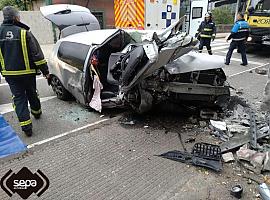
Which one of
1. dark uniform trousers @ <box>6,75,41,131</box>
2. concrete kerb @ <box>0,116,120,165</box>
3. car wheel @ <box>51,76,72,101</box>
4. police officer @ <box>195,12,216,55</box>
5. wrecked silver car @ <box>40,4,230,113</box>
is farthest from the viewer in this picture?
police officer @ <box>195,12,216,55</box>

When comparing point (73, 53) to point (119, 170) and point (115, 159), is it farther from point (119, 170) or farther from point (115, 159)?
point (119, 170)

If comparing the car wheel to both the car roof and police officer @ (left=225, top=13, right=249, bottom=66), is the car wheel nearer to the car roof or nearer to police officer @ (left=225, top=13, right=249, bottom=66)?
the car roof

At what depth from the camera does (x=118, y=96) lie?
173 inches

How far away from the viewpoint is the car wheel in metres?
5.37

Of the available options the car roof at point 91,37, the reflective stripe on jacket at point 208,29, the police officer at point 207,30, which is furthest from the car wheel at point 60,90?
the reflective stripe on jacket at point 208,29

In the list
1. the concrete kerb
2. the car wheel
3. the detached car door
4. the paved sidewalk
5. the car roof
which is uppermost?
the car roof

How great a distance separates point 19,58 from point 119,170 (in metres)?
2.12

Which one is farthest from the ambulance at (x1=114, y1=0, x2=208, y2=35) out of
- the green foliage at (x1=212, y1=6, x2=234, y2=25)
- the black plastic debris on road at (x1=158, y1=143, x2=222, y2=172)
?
the green foliage at (x1=212, y1=6, x2=234, y2=25)

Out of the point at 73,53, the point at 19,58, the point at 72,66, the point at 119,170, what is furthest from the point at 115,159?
the point at 73,53

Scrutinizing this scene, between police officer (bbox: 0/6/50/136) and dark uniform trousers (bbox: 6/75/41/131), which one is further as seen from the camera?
dark uniform trousers (bbox: 6/75/41/131)

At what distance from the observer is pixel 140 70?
12.2ft

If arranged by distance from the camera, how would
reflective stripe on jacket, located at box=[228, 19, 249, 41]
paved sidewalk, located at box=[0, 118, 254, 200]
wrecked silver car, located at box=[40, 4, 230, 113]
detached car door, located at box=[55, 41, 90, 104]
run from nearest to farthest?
paved sidewalk, located at box=[0, 118, 254, 200]
wrecked silver car, located at box=[40, 4, 230, 113]
detached car door, located at box=[55, 41, 90, 104]
reflective stripe on jacket, located at box=[228, 19, 249, 41]

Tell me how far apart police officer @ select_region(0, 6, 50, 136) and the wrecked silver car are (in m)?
0.86

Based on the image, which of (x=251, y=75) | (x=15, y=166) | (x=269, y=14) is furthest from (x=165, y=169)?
(x=269, y=14)
